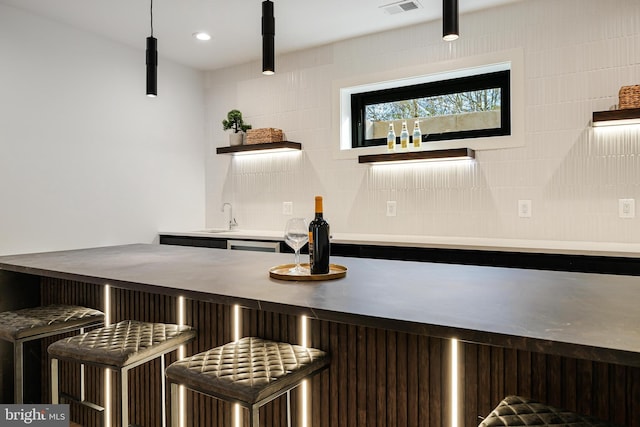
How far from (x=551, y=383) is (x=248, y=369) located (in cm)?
84

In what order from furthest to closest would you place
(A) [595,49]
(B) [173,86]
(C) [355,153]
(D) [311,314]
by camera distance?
(B) [173,86]
(C) [355,153]
(A) [595,49]
(D) [311,314]

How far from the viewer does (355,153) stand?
3846mm

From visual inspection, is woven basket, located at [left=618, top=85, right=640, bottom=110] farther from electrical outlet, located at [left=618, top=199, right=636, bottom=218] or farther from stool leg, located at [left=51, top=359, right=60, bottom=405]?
stool leg, located at [left=51, top=359, right=60, bottom=405]

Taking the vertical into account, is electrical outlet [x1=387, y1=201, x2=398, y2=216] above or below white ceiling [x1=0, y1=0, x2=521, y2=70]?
below

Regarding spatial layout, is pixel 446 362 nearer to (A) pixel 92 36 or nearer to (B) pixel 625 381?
(B) pixel 625 381

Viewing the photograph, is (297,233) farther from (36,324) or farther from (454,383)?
(36,324)

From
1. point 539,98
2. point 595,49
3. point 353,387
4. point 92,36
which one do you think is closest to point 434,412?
point 353,387

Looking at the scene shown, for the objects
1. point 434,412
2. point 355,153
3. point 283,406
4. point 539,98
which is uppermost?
point 539,98

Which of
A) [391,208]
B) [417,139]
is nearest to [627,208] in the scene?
[417,139]

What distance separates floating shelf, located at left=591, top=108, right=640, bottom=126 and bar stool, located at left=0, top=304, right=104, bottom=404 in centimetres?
298

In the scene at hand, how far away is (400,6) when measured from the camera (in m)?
3.23

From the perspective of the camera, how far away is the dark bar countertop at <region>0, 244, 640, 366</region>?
984 mm

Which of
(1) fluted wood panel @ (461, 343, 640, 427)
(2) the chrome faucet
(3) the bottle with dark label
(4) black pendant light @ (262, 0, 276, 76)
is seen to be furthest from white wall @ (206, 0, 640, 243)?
(1) fluted wood panel @ (461, 343, 640, 427)

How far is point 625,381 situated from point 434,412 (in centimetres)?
52
